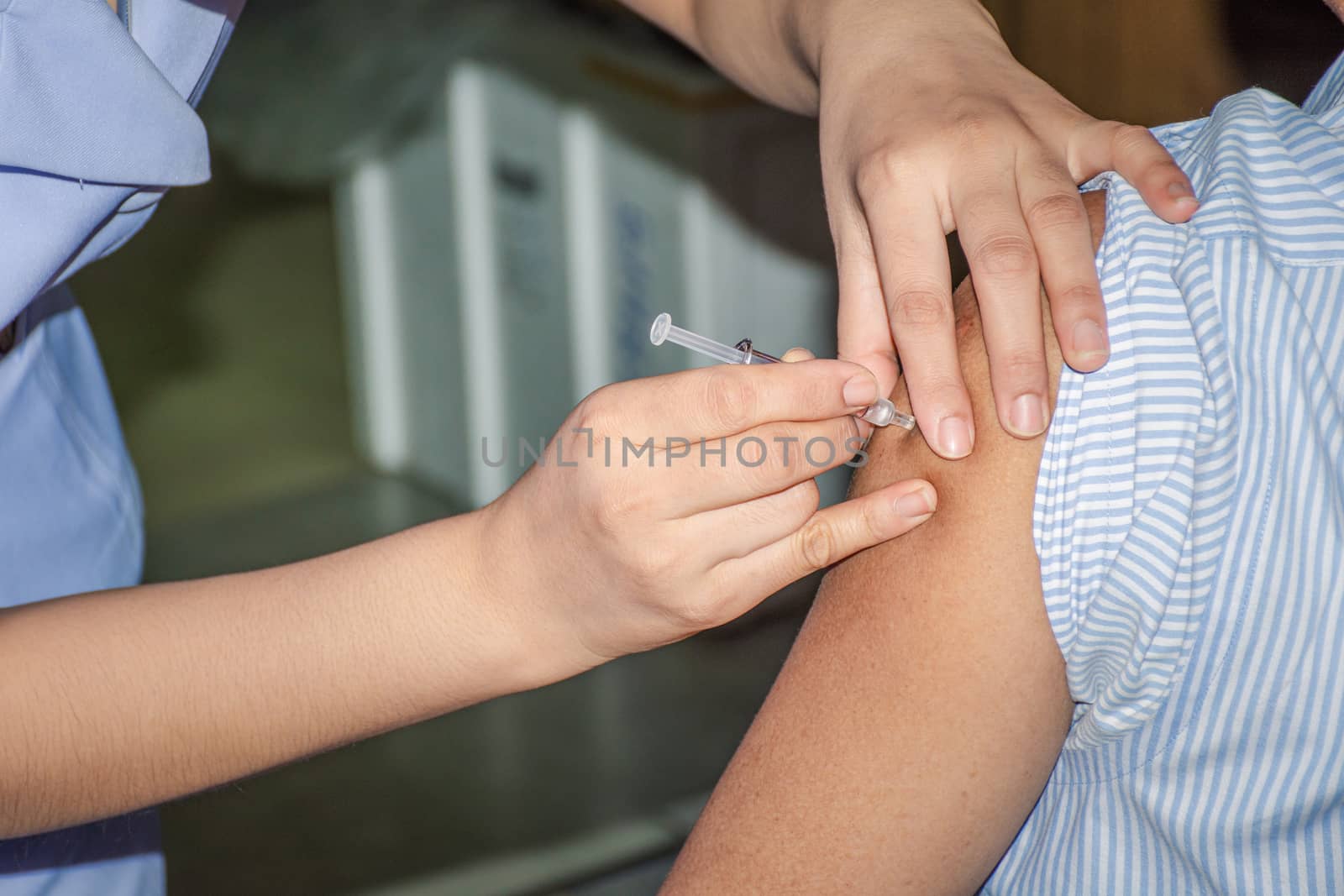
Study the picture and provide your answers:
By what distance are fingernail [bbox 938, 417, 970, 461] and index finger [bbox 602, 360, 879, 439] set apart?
0.07 meters

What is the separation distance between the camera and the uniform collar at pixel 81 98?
77 cm

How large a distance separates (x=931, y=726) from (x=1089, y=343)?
0.75 feet

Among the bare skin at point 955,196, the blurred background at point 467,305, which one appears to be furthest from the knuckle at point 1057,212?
the blurred background at point 467,305

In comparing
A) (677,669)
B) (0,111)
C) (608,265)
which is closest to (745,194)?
(608,265)

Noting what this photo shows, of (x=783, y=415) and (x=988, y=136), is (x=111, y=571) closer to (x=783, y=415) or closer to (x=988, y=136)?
(x=783, y=415)

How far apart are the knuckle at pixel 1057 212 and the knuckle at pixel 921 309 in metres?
0.07

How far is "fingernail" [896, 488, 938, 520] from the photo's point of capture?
27.1 inches

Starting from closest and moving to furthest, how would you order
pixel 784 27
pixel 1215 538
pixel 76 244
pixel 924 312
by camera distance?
pixel 1215 538
pixel 924 312
pixel 76 244
pixel 784 27

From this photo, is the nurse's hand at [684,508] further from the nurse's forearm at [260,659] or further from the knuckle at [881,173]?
the knuckle at [881,173]

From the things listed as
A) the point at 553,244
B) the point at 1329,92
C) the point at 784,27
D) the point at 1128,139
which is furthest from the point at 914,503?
the point at 553,244

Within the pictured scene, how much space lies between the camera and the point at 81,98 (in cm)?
80

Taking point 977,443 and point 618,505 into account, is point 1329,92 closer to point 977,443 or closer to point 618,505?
point 977,443

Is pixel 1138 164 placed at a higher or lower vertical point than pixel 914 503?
higher

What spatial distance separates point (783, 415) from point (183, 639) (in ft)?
1.24
